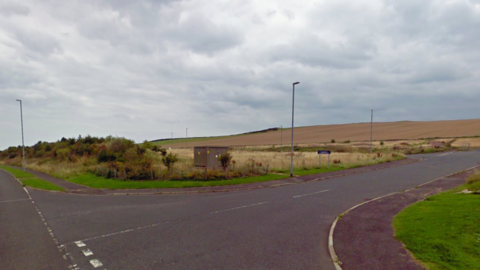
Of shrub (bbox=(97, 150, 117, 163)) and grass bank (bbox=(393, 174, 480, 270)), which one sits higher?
grass bank (bbox=(393, 174, 480, 270))

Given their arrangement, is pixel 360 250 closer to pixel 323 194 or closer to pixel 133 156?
pixel 323 194

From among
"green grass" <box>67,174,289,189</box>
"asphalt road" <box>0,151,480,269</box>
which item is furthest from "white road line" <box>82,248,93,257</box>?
"green grass" <box>67,174,289,189</box>

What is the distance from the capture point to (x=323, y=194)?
46.9 ft

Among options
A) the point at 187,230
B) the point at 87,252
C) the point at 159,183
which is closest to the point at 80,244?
the point at 87,252

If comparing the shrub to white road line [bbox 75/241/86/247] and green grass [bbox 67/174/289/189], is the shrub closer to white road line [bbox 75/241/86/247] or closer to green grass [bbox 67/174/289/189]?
green grass [bbox 67/174/289/189]

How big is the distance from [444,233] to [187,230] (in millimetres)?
6291

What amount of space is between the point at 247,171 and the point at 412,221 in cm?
1442

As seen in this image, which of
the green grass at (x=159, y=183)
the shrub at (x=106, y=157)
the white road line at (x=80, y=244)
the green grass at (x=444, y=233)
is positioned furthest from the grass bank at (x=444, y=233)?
the shrub at (x=106, y=157)

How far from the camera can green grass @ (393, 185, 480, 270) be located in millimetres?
5270

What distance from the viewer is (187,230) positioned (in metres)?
8.19

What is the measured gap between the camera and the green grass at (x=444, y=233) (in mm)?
5270

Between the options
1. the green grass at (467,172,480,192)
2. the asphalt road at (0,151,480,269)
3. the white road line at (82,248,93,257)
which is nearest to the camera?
the asphalt road at (0,151,480,269)

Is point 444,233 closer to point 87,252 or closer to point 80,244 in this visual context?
point 87,252

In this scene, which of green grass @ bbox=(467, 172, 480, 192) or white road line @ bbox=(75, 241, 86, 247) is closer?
white road line @ bbox=(75, 241, 86, 247)
